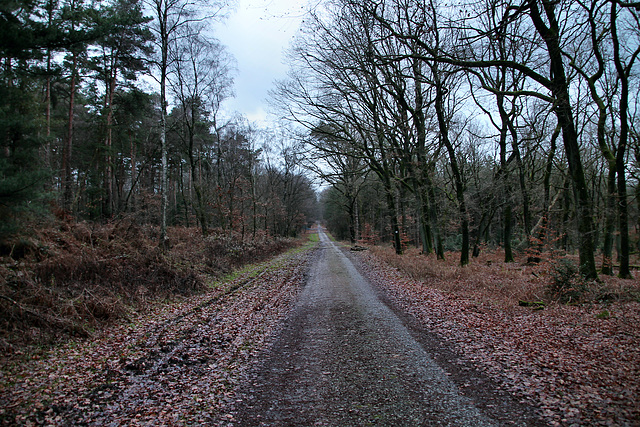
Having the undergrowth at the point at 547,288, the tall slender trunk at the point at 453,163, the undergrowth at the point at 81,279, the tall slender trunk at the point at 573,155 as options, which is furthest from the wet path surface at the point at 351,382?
the tall slender trunk at the point at 453,163

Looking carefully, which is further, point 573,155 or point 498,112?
point 498,112

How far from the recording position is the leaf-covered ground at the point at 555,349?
346 cm

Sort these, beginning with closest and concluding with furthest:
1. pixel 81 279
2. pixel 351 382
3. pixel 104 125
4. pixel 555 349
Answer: pixel 351 382
pixel 555 349
pixel 81 279
pixel 104 125

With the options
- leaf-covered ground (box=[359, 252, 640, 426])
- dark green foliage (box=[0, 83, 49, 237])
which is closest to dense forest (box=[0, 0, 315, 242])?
dark green foliage (box=[0, 83, 49, 237])

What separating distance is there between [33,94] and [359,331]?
9.44 meters

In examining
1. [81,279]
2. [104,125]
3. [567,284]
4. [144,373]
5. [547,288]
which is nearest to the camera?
[144,373]

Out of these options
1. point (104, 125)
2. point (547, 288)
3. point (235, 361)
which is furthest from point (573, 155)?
point (104, 125)

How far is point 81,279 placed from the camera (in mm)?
7766

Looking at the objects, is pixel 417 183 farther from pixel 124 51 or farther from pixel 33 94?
pixel 124 51

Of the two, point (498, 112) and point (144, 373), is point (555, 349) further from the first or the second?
point (498, 112)

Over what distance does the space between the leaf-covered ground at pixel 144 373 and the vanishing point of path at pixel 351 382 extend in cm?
47

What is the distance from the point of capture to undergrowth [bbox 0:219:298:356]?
5.68 m

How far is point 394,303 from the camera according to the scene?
862cm

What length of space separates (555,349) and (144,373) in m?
5.91
